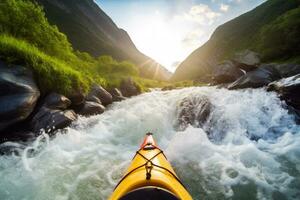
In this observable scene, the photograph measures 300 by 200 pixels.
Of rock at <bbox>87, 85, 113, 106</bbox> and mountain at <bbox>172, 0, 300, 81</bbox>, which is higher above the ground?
mountain at <bbox>172, 0, 300, 81</bbox>

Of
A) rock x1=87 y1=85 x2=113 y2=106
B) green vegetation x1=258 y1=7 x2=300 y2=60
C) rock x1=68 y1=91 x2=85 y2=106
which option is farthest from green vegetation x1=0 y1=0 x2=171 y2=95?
green vegetation x1=258 y1=7 x2=300 y2=60

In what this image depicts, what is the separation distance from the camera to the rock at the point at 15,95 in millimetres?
8393

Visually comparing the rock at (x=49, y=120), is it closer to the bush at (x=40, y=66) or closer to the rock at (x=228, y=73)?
the bush at (x=40, y=66)

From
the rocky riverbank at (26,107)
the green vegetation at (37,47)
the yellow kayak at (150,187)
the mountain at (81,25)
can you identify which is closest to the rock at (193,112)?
the rocky riverbank at (26,107)

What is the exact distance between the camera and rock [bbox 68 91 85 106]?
41.1ft

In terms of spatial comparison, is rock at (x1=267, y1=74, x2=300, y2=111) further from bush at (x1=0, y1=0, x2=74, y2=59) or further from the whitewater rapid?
bush at (x1=0, y1=0, x2=74, y2=59)

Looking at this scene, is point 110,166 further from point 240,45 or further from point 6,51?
point 240,45

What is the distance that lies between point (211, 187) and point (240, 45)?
73139 millimetres

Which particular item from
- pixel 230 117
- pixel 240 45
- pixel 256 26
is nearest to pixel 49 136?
pixel 230 117

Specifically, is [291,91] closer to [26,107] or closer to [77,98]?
[77,98]

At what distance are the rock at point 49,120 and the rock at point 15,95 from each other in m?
0.42

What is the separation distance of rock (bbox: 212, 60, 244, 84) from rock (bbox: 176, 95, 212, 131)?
7227 millimetres

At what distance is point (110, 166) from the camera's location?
7250mm

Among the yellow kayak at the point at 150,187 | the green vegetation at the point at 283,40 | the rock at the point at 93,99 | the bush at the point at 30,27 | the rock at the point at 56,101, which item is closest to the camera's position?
the yellow kayak at the point at 150,187
